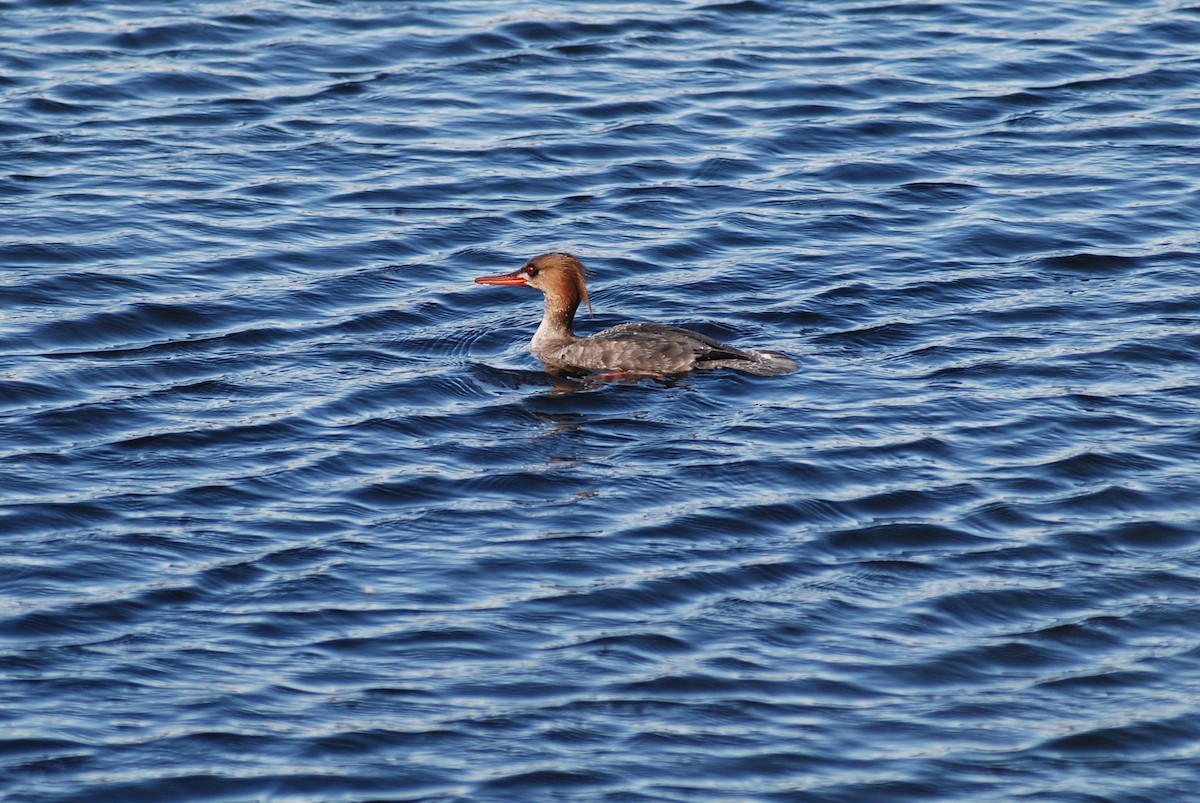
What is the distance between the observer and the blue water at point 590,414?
24.6ft

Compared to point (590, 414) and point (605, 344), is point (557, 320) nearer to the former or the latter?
point (605, 344)

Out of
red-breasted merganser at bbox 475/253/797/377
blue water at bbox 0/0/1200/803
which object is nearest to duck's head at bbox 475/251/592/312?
red-breasted merganser at bbox 475/253/797/377

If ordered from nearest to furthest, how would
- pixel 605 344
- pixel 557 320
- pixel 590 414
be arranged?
pixel 590 414, pixel 605 344, pixel 557 320

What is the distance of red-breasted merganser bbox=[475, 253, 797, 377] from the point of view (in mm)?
11352

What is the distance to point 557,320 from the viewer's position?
40.1 feet

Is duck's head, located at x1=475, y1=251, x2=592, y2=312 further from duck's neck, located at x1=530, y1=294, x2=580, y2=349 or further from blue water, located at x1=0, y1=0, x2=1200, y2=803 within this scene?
blue water, located at x1=0, y1=0, x2=1200, y2=803

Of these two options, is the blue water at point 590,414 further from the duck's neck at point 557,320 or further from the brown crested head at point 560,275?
the brown crested head at point 560,275

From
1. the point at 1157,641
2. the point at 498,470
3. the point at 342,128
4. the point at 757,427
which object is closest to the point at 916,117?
the point at 342,128

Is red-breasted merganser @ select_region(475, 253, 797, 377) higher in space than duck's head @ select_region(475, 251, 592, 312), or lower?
lower

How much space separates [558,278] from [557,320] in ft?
0.97

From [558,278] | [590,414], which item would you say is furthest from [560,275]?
[590,414]

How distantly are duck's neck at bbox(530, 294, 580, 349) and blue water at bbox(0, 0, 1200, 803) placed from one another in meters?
0.37

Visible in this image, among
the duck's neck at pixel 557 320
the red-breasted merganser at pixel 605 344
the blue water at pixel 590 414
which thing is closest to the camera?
the blue water at pixel 590 414

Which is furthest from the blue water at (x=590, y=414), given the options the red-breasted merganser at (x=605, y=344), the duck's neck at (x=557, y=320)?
the duck's neck at (x=557, y=320)
